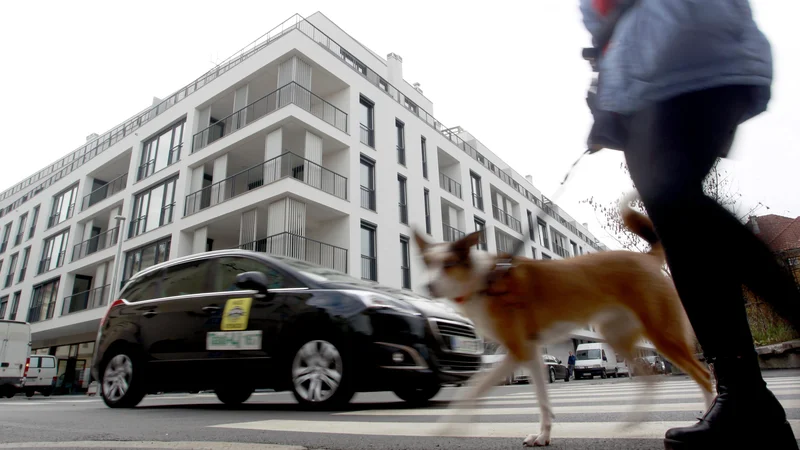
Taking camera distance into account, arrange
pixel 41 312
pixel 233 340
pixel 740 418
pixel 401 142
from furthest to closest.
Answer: pixel 41 312, pixel 401 142, pixel 233 340, pixel 740 418

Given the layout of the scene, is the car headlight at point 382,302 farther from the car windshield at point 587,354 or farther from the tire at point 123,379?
the car windshield at point 587,354

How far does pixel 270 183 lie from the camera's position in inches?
740

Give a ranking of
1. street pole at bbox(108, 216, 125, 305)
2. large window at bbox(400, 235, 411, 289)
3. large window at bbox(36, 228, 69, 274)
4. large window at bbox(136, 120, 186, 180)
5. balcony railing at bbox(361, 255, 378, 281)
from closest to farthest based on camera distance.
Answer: balcony railing at bbox(361, 255, 378, 281)
large window at bbox(400, 235, 411, 289)
street pole at bbox(108, 216, 125, 305)
large window at bbox(136, 120, 186, 180)
large window at bbox(36, 228, 69, 274)

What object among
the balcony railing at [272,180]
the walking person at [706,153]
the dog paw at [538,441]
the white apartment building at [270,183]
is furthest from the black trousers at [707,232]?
the balcony railing at [272,180]

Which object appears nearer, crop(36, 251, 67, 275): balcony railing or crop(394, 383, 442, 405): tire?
crop(394, 383, 442, 405): tire

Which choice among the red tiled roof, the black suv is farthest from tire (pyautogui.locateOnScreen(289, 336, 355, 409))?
the red tiled roof

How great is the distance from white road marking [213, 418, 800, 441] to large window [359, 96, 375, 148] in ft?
67.6

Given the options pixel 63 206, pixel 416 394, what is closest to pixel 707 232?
pixel 416 394

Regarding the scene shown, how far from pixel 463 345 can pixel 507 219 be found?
3103 cm

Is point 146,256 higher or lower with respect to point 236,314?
higher

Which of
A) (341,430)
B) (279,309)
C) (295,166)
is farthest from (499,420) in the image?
(295,166)

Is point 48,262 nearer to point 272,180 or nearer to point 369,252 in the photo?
point 272,180

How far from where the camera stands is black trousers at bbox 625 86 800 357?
1.50 meters

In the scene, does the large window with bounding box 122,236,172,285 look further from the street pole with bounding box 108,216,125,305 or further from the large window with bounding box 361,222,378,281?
the large window with bounding box 361,222,378,281
